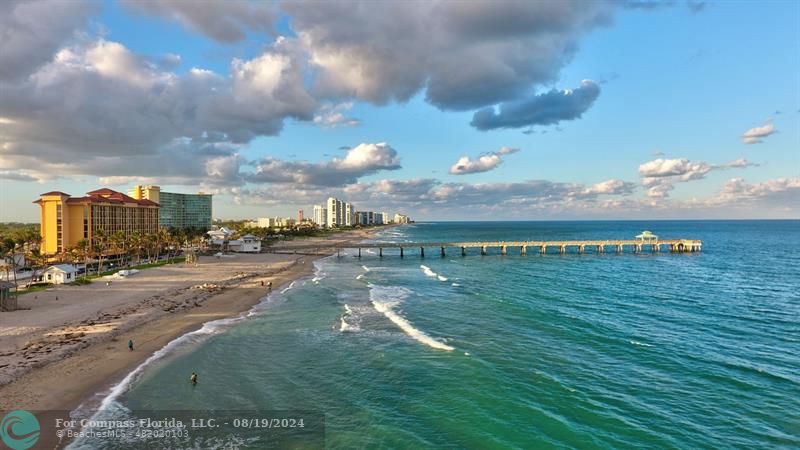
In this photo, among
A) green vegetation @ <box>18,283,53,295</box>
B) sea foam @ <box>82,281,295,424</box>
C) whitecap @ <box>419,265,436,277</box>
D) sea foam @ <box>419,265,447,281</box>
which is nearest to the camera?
sea foam @ <box>82,281,295,424</box>

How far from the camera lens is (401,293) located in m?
46.2

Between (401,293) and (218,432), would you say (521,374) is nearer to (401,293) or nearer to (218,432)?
(218,432)

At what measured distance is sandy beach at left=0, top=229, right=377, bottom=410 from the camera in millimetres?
19513

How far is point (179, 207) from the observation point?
17000 centimetres

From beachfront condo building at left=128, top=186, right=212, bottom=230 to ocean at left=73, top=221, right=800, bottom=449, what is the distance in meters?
132

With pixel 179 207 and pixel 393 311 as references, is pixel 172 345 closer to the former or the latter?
pixel 393 311

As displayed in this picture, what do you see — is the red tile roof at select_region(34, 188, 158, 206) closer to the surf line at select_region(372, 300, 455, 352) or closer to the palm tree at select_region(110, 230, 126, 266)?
the palm tree at select_region(110, 230, 126, 266)

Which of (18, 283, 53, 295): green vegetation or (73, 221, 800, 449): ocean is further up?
(18, 283, 53, 295): green vegetation

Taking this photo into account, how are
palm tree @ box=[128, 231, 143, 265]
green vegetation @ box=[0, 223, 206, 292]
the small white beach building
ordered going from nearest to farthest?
green vegetation @ box=[0, 223, 206, 292], palm tree @ box=[128, 231, 143, 265], the small white beach building

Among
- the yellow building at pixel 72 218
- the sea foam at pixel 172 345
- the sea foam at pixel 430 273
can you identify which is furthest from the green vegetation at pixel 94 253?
the sea foam at pixel 430 273

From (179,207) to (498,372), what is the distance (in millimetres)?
176293

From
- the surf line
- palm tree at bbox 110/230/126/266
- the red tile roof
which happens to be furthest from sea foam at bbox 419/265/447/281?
the red tile roof

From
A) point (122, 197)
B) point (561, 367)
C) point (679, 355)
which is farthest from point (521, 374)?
point (122, 197)

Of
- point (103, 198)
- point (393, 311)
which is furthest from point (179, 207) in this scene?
point (393, 311)
